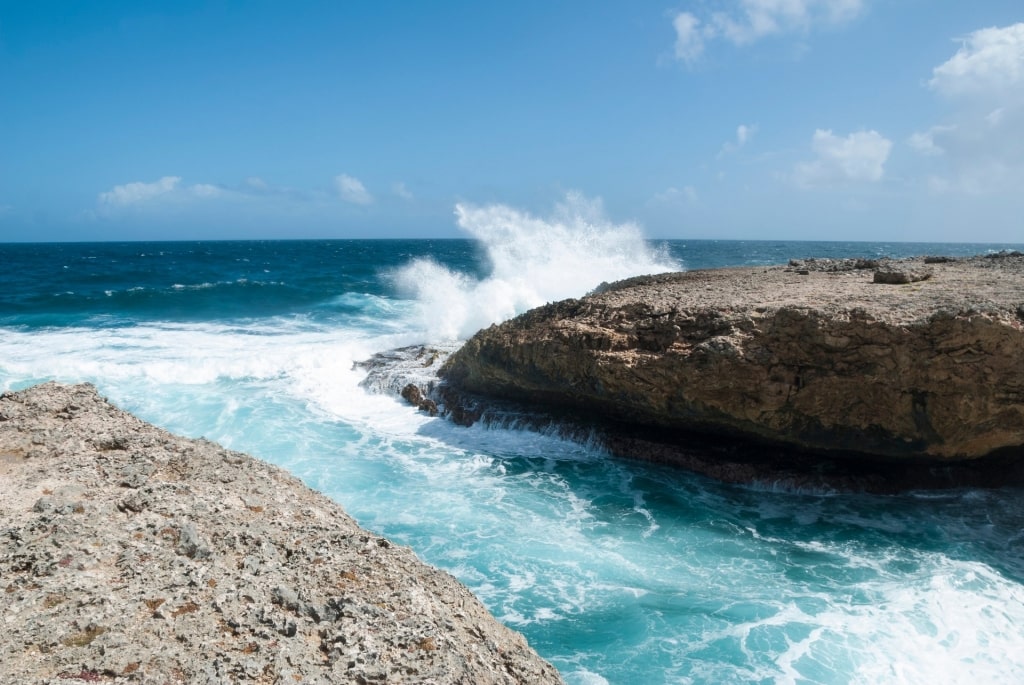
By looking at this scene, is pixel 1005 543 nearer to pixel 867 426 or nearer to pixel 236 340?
pixel 867 426

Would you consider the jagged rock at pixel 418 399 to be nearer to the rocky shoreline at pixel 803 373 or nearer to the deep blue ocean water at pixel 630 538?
the deep blue ocean water at pixel 630 538

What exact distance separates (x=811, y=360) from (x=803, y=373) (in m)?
0.23

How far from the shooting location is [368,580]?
3.24 m

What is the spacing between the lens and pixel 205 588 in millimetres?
3016

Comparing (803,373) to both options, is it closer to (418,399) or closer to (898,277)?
(898,277)

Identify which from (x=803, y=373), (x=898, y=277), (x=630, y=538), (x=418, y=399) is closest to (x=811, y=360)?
(x=803, y=373)

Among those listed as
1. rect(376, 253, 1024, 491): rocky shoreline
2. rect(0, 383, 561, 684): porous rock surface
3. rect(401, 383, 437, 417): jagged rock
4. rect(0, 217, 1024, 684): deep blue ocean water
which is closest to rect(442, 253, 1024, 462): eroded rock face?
rect(376, 253, 1024, 491): rocky shoreline

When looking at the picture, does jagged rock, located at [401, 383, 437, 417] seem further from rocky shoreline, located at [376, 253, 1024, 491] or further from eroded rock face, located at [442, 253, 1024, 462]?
eroded rock face, located at [442, 253, 1024, 462]

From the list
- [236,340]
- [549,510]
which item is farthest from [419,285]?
[549,510]

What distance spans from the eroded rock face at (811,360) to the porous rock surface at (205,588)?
680 cm

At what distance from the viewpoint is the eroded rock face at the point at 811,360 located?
27.4ft

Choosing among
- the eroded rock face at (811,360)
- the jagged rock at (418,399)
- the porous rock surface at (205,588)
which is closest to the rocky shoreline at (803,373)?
the eroded rock face at (811,360)

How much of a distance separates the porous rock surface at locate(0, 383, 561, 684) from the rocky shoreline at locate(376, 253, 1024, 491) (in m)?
6.86

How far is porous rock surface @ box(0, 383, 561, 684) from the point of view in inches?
103
